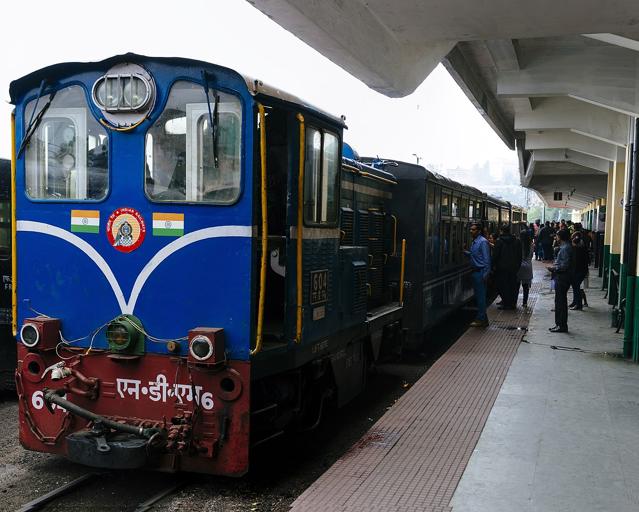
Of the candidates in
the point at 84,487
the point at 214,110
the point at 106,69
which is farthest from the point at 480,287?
the point at 106,69

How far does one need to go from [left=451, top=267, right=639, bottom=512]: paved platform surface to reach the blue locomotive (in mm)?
1879

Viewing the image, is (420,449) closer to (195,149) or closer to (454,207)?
(195,149)

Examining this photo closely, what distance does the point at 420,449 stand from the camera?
6.27 meters

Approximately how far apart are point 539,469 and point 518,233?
21.0 metres

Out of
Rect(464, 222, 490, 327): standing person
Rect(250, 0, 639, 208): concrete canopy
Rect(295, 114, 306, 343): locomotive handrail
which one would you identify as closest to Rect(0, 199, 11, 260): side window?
Rect(250, 0, 639, 208): concrete canopy

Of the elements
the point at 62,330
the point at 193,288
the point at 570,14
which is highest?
the point at 570,14

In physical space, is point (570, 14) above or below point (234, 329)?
above

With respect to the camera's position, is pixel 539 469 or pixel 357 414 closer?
pixel 539 469

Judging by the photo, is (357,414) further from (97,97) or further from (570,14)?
(570,14)

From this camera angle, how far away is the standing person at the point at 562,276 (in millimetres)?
12394

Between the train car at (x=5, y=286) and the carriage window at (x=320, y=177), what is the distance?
4006 mm

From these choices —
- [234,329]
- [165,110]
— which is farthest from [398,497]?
[165,110]

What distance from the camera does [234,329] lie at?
5.20m

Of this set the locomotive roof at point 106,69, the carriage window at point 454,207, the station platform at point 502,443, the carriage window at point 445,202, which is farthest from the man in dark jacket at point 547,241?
the locomotive roof at point 106,69
